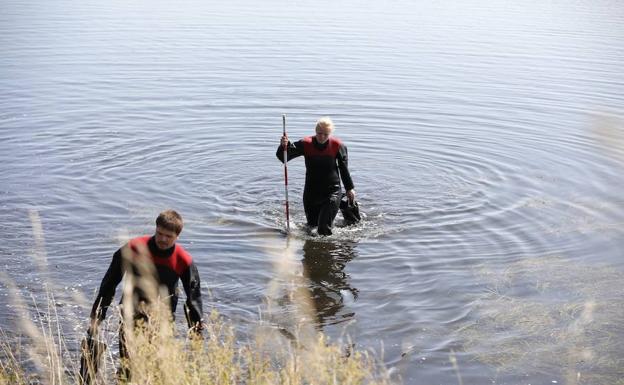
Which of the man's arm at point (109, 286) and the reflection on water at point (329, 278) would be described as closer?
the man's arm at point (109, 286)

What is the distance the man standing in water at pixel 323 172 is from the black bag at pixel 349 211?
169mm

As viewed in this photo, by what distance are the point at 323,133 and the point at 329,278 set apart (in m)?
2.15

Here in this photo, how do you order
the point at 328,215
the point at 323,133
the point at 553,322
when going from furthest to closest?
the point at 328,215, the point at 323,133, the point at 553,322

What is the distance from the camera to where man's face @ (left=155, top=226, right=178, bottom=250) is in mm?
7605

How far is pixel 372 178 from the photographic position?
55.1 ft

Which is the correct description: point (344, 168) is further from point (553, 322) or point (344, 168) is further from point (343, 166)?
point (553, 322)

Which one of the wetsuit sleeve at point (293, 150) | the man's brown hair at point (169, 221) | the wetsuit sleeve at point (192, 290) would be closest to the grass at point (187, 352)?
the wetsuit sleeve at point (192, 290)

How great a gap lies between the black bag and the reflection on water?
2.32 feet

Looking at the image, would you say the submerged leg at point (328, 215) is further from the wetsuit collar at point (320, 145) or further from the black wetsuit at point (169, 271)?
the black wetsuit at point (169, 271)

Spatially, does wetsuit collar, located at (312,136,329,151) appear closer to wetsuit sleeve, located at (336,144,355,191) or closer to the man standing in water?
the man standing in water

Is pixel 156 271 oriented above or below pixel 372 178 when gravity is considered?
above

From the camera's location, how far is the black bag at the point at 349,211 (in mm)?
13695

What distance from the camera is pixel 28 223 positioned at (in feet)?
44.5

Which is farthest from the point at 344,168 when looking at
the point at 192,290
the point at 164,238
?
the point at 164,238
